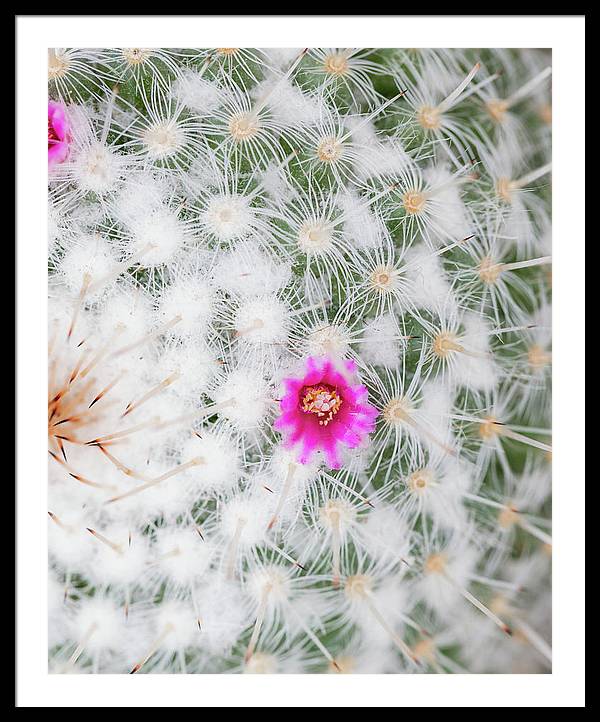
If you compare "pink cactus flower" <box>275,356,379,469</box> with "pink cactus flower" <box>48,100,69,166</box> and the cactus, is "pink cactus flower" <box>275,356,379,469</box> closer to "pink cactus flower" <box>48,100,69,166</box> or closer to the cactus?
the cactus

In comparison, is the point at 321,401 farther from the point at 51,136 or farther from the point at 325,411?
the point at 51,136

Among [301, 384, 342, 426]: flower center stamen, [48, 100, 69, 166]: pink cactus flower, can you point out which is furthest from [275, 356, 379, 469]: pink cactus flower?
[48, 100, 69, 166]: pink cactus flower

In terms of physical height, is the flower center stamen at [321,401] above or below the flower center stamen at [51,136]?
below

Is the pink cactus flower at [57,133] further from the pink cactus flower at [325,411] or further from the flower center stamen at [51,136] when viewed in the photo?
the pink cactus flower at [325,411]

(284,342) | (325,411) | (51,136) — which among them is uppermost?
(51,136)

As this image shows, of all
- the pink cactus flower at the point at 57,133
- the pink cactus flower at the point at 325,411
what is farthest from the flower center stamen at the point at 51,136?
the pink cactus flower at the point at 325,411

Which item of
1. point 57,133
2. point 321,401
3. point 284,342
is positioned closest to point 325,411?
point 321,401
